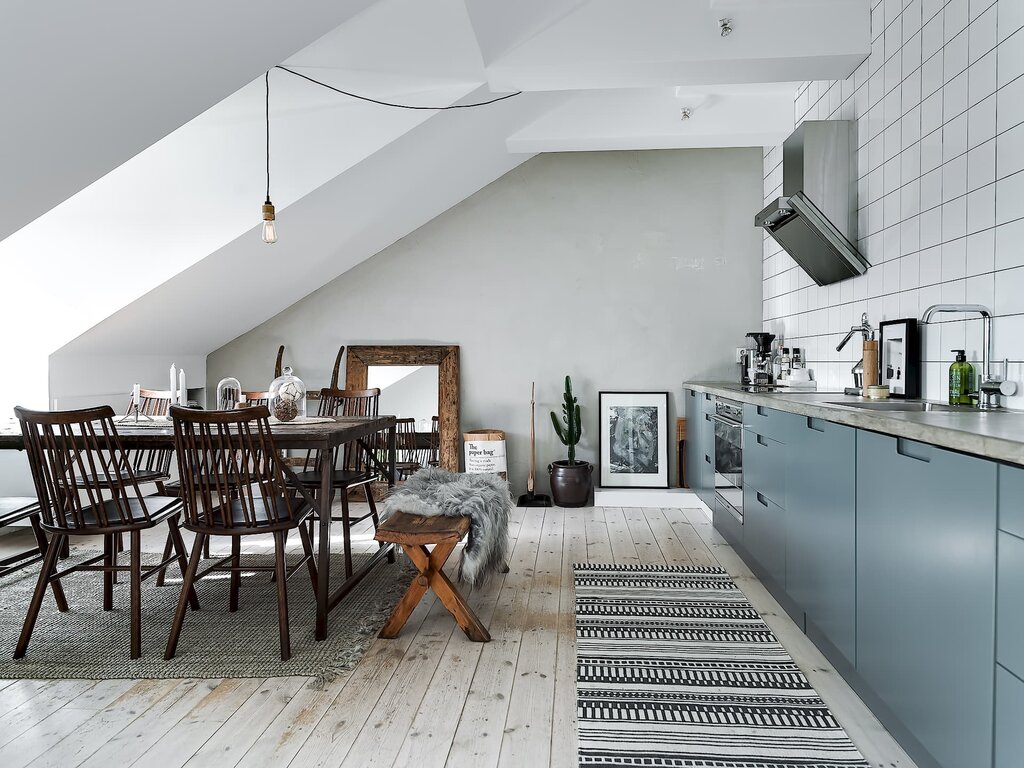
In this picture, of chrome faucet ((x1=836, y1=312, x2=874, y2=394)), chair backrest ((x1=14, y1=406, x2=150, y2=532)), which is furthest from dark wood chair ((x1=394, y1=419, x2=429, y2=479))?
chrome faucet ((x1=836, y1=312, x2=874, y2=394))

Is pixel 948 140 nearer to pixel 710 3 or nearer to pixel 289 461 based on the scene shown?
pixel 710 3

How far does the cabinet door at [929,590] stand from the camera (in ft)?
4.87

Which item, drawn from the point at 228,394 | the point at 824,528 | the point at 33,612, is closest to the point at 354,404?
the point at 228,394

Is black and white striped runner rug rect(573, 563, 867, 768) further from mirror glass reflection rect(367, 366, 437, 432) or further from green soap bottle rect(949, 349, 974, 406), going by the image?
mirror glass reflection rect(367, 366, 437, 432)

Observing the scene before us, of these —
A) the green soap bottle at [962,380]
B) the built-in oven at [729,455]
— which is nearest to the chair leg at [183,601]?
the built-in oven at [729,455]

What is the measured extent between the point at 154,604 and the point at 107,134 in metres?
1.98

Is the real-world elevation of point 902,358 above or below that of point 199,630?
above

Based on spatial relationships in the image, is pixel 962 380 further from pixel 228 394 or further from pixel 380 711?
pixel 228 394

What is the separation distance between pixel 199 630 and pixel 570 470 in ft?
9.79

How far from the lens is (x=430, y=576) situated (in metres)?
2.76

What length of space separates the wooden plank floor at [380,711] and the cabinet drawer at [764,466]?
522 mm

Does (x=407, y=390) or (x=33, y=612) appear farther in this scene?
(x=407, y=390)

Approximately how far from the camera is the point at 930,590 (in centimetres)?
170

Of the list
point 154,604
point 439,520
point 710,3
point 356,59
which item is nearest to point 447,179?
point 356,59
